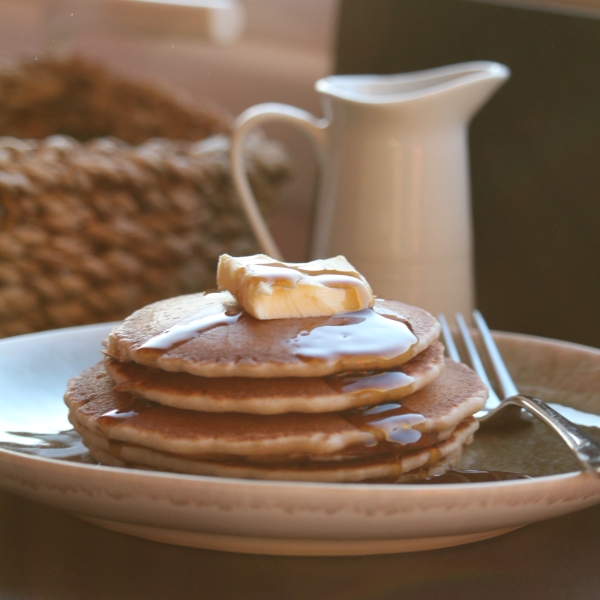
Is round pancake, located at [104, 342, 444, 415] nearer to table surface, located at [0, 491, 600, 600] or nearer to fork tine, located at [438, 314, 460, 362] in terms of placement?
table surface, located at [0, 491, 600, 600]

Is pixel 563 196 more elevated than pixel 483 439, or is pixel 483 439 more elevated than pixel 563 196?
pixel 563 196

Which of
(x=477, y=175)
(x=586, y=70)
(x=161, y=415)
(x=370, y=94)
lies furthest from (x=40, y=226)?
(x=586, y=70)

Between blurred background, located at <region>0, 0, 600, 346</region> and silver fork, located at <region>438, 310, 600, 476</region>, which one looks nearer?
silver fork, located at <region>438, 310, 600, 476</region>

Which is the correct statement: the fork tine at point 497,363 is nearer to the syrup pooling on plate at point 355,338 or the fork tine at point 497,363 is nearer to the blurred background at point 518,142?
the syrup pooling on plate at point 355,338

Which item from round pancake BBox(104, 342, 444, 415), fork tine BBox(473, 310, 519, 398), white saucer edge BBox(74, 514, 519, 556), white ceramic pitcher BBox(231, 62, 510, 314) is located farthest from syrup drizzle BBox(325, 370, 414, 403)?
white ceramic pitcher BBox(231, 62, 510, 314)

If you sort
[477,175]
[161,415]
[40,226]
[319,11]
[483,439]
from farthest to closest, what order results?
[319,11], [477,175], [40,226], [483,439], [161,415]

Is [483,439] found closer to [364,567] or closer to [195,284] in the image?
[364,567]

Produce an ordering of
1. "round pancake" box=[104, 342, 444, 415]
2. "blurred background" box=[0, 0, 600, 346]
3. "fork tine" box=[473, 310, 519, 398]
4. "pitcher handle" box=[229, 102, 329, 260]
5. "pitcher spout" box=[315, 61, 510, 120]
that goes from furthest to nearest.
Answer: "blurred background" box=[0, 0, 600, 346] → "pitcher handle" box=[229, 102, 329, 260] → "pitcher spout" box=[315, 61, 510, 120] → "fork tine" box=[473, 310, 519, 398] → "round pancake" box=[104, 342, 444, 415]

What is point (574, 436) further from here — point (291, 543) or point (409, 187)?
point (409, 187)
